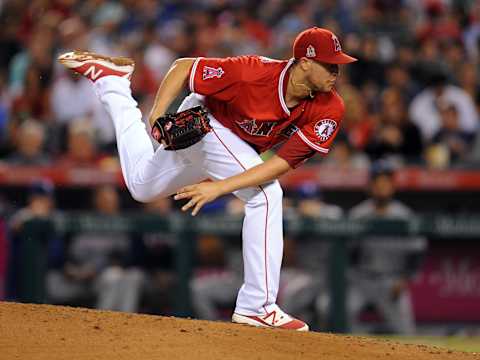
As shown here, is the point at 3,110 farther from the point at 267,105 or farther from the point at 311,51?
the point at 311,51

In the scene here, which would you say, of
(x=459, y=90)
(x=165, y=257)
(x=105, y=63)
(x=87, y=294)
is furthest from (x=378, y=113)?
(x=105, y=63)

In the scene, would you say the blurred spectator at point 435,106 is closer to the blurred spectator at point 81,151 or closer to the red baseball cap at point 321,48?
the blurred spectator at point 81,151

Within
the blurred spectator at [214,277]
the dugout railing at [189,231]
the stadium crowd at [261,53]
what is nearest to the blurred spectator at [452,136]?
the stadium crowd at [261,53]

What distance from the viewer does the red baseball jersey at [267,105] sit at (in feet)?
19.5

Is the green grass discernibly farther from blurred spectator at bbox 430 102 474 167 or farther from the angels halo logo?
the angels halo logo

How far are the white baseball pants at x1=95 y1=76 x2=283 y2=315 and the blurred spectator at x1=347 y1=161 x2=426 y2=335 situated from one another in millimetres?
3694

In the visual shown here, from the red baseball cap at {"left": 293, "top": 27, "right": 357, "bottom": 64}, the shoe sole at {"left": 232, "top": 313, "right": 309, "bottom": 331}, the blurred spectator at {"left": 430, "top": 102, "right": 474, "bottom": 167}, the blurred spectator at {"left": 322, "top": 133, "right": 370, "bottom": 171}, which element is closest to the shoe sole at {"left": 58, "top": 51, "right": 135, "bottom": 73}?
the red baseball cap at {"left": 293, "top": 27, "right": 357, "bottom": 64}

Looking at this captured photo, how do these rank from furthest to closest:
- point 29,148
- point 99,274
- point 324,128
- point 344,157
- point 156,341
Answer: point 344,157
point 29,148
point 99,274
point 324,128
point 156,341

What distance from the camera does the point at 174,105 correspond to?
35.7 ft

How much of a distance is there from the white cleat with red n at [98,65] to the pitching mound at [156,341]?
1.54 m

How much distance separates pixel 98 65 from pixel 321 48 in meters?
1.67

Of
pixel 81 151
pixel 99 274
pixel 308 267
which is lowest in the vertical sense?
pixel 99 274

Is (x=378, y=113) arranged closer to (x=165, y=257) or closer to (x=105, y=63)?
(x=165, y=257)

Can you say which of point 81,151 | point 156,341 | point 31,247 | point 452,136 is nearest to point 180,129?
point 156,341
